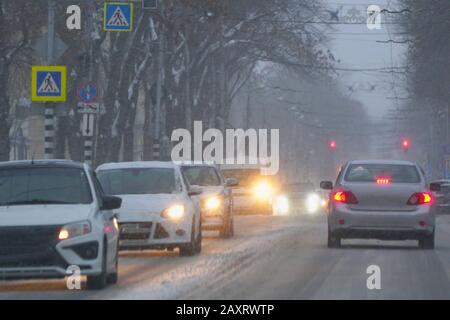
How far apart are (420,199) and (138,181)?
16.1 ft

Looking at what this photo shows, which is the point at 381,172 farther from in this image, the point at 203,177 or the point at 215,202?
the point at 203,177

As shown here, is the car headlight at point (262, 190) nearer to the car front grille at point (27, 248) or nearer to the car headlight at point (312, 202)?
the car headlight at point (312, 202)

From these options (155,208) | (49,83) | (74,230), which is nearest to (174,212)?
(155,208)

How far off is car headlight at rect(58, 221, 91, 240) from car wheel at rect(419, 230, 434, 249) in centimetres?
971

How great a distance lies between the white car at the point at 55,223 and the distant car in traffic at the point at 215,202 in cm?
1039

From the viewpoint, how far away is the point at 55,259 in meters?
16.4

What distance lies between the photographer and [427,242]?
2519cm

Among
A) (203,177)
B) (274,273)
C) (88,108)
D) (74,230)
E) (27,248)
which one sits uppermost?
(88,108)

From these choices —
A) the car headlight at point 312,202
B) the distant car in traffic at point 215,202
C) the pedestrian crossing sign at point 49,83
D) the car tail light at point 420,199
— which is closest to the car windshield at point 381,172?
the car tail light at point 420,199

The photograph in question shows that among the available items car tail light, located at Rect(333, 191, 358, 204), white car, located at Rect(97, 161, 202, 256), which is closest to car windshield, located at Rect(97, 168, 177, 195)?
white car, located at Rect(97, 161, 202, 256)

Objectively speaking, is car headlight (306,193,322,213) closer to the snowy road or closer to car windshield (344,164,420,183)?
the snowy road

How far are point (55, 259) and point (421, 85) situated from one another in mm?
60229
